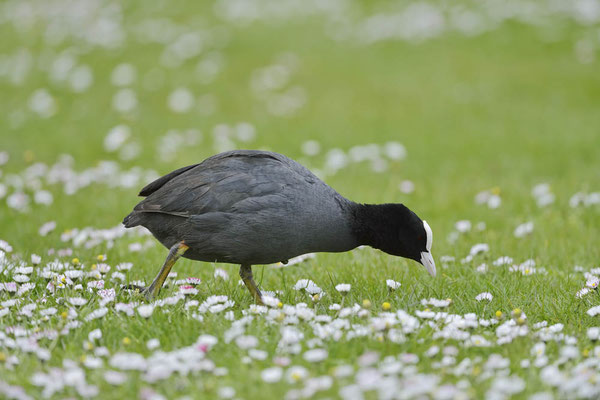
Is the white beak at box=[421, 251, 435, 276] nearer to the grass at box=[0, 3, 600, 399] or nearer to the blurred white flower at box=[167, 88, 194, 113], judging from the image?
the grass at box=[0, 3, 600, 399]

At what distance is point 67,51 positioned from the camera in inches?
541

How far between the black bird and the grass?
13.1 inches

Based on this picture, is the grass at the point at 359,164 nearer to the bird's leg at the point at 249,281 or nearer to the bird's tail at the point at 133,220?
the bird's leg at the point at 249,281

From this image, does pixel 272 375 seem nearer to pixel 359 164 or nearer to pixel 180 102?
pixel 359 164

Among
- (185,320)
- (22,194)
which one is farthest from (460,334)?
(22,194)

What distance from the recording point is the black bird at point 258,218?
181 inches

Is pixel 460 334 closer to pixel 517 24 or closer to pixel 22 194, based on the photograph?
pixel 22 194

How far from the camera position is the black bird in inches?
181

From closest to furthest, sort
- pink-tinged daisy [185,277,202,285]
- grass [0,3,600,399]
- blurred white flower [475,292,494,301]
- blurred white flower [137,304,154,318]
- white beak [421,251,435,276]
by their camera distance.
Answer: grass [0,3,600,399] < blurred white flower [137,304,154,318] < blurred white flower [475,292,494,301] < pink-tinged daisy [185,277,202,285] < white beak [421,251,435,276]

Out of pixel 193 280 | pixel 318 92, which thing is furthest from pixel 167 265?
pixel 318 92

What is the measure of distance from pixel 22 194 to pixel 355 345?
5.15 meters

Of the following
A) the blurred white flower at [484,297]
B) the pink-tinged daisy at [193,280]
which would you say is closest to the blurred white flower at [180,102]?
the pink-tinged daisy at [193,280]

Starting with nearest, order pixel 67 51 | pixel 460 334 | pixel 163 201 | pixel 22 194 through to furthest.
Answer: pixel 460 334 < pixel 163 201 < pixel 22 194 < pixel 67 51

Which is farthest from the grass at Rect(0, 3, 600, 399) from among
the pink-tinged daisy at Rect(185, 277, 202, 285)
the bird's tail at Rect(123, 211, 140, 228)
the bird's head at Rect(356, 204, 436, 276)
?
the bird's tail at Rect(123, 211, 140, 228)
